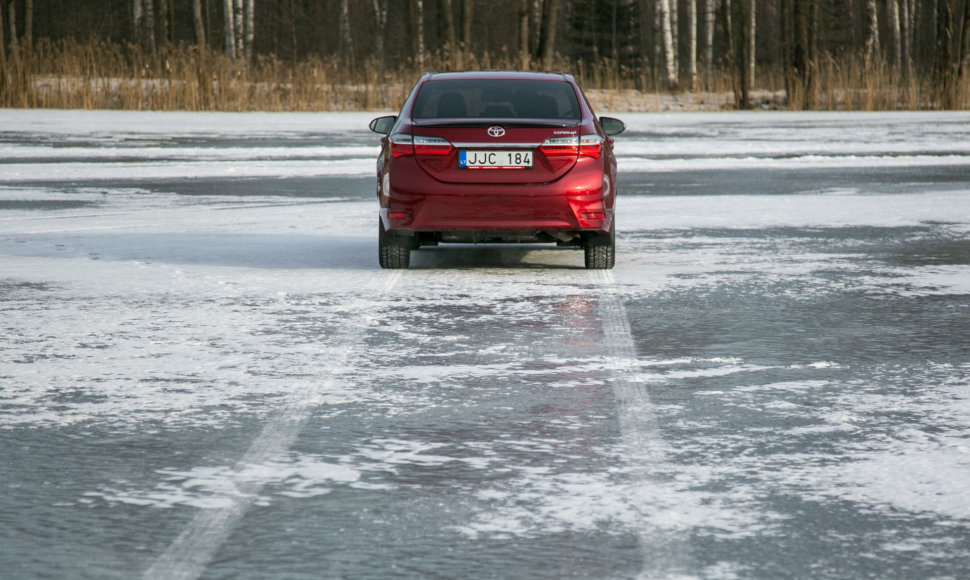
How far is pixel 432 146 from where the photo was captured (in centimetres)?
991

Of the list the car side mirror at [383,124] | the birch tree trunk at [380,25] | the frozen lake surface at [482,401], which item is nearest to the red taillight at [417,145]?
the car side mirror at [383,124]

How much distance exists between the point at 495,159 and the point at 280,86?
76.5 feet

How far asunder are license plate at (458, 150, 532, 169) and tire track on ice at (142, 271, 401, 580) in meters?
3.29

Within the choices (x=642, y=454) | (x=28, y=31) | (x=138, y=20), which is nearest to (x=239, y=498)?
(x=642, y=454)

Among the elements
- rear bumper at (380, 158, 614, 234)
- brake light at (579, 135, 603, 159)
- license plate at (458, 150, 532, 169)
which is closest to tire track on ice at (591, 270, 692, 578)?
rear bumper at (380, 158, 614, 234)

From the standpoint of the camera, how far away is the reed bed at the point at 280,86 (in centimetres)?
3078

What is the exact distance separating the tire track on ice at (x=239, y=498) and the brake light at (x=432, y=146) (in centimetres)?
331

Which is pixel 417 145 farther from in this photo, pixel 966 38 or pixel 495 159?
pixel 966 38

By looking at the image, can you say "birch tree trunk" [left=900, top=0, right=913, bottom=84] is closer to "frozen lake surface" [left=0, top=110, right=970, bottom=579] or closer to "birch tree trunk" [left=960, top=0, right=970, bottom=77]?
"birch tree trunk" [left=960, top=0, right=970, bottom=77]

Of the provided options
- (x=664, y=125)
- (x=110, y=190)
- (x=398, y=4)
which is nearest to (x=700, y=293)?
(x=110, y=190)

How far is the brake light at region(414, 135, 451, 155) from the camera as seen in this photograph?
9.89m

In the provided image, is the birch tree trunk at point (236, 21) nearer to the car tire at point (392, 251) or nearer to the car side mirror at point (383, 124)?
the car side mirror at point (383, 124)

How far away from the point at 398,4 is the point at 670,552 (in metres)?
84.3

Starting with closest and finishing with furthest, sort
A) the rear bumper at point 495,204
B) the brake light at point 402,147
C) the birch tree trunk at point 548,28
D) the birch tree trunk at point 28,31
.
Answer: the rear bumper at point 495,204, the brake light at point 402,147, the birch tree trunk at point 28,31, the birch tree trunk at point 548,28
